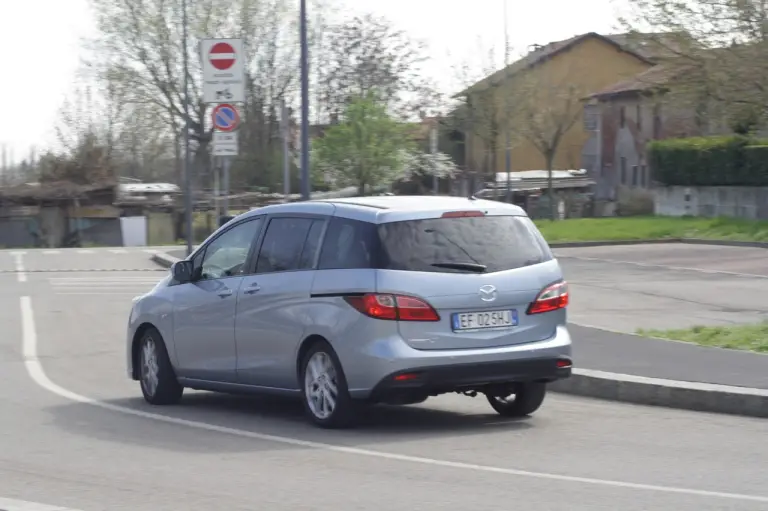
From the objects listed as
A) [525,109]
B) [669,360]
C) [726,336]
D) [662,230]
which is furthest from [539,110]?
[669,360]

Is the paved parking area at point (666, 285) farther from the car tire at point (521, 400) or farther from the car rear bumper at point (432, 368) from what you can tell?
the car rear bumper at point (432, 368)

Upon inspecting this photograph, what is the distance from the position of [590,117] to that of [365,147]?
27945 mm

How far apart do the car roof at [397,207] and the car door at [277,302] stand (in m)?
0.15

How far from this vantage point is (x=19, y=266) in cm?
3547

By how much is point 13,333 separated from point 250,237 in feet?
29.4

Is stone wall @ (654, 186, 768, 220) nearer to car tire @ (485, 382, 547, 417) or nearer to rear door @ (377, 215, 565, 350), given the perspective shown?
car tire @ (485, 382, 547, 417)

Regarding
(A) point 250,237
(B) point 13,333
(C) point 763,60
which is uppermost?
(C) point 763,60

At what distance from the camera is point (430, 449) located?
29.0 ft

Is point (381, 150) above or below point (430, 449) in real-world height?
above

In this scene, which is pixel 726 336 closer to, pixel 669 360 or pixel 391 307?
pixel 669 360

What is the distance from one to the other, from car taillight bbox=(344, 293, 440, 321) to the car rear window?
23 cm

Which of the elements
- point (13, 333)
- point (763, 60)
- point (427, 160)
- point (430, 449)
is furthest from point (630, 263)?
point (427, 160)

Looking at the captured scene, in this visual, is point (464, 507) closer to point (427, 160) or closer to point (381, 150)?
point (381, 150)

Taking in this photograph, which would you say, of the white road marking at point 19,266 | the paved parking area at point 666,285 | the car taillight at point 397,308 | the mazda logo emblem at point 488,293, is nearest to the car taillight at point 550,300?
the mazda logo emblem at point 488,293
